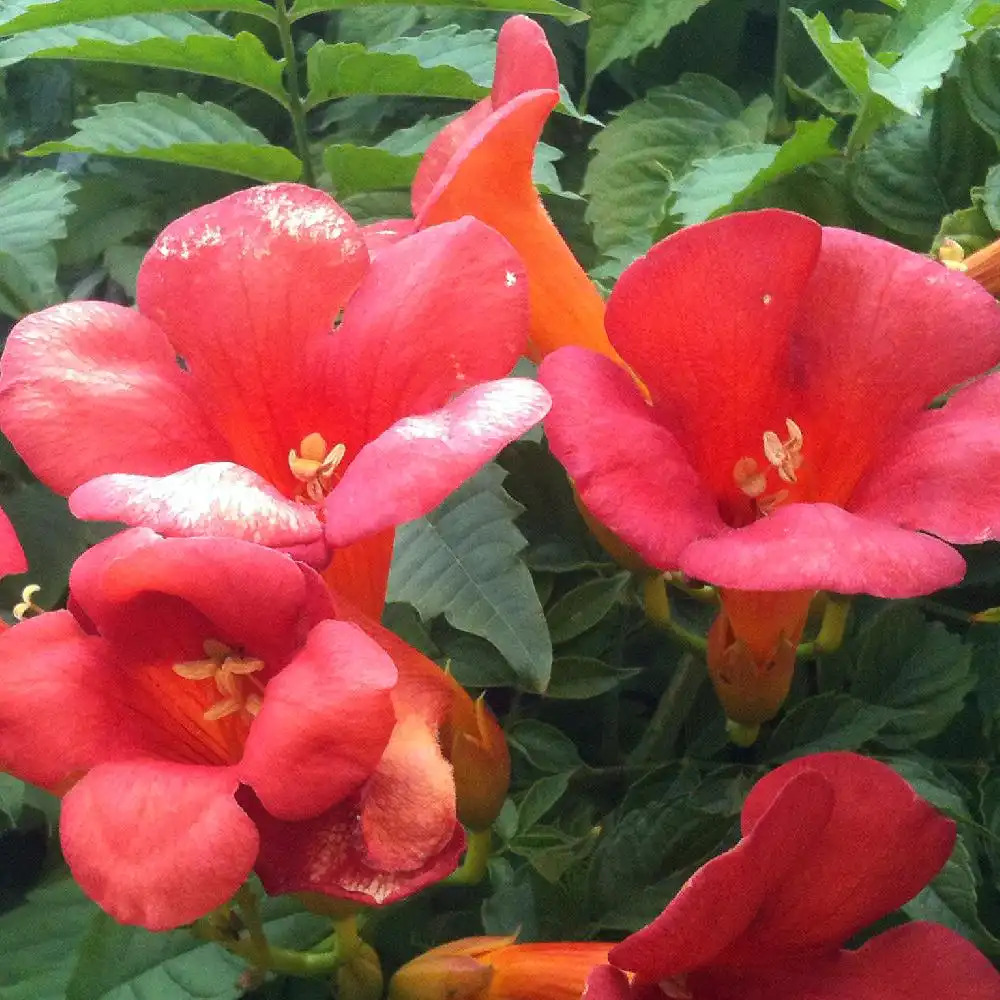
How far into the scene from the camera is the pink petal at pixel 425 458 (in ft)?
1.54

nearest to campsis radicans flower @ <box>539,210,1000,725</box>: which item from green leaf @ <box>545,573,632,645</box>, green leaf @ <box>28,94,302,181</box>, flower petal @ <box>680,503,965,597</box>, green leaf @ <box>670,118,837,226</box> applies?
flower petal @ <box>680,503,965,597</box>

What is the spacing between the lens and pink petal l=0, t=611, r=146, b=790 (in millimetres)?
510

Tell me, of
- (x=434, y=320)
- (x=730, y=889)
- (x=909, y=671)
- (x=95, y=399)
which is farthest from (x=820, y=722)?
(x=95, y=399)

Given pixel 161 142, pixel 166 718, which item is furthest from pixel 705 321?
pixel 161 142

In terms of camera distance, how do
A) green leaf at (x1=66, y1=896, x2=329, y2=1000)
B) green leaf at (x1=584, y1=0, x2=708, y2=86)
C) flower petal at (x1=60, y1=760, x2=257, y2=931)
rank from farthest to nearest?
1. green leaf at (x1=584, y1=0, x2=708, y2=86)
2. green leaf at (x1=66, y1=896, x2=329, y2=1000)
3. flower petal at (x1=60, y1=760, x2=257, y2=931)

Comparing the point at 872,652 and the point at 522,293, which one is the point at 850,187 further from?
the point at 522,293

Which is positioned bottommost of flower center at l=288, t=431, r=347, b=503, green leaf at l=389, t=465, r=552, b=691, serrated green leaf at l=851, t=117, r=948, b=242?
green leaf at l=389, t=465, r=552, b=691

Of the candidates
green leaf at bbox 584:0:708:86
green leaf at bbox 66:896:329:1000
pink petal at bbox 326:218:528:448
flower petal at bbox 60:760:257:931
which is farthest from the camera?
green leaf at bbox 584:0:708:86

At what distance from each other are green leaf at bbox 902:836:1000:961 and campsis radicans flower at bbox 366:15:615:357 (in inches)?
14.7

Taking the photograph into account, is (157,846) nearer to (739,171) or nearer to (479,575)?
(479,575)

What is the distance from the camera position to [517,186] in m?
0.69

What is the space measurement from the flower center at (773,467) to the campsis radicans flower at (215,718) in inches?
8.9

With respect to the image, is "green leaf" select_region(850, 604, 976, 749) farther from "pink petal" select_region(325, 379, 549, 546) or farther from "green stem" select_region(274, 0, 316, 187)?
"green stem" select_region(274, 0, 316, 187)

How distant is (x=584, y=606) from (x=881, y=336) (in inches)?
11.2
